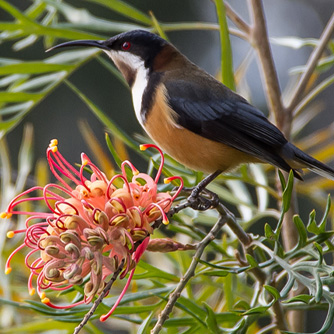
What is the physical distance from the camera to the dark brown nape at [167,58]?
1.78 meters

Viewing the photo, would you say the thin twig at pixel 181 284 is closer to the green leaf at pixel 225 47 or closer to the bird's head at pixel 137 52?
the green leaf at pixel 225 47

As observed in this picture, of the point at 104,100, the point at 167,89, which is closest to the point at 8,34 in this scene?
the point at 167,89

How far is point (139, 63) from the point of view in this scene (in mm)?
1778

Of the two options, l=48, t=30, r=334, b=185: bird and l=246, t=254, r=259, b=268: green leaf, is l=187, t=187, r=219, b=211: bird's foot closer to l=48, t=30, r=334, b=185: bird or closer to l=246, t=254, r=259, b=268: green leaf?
l=246, t=254, r=259, b=268: green leaf

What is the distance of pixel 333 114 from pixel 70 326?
520 centimetres

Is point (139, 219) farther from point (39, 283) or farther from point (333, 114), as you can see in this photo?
point (333, 114)

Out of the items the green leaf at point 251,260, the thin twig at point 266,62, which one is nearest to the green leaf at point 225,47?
the thin twig at point 266,62

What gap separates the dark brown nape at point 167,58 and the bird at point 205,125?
0.05 meters

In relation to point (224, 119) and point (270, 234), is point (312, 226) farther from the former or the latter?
point (224, 119)

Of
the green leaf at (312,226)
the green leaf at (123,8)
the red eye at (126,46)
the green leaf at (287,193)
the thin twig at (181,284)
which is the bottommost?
the thin twig at (181,284)

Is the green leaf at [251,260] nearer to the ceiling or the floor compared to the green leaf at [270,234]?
nearer to the floor

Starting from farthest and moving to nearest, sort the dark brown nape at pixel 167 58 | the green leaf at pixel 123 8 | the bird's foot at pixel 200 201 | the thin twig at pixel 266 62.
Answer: the dark brown nape at pixel 167 58 → the green leaf at pixel 123 8 → the thin twig at pixel 266 62 → the bird's foot at pixel 200 201

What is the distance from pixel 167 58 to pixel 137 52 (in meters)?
0.09

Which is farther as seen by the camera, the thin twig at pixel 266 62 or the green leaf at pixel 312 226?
the thin twig at pixel 266 62
